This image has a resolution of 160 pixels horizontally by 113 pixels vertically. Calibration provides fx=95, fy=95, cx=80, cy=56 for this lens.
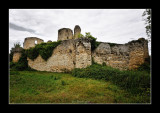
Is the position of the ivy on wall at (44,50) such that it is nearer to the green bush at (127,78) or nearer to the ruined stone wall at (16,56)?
the ruined stone wall at (16,56)

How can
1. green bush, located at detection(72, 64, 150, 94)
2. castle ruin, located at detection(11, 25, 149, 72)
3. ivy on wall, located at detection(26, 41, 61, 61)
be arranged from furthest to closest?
ivy on wall, located at detection(26, 41, 61, 61), castle ruin, located at detection(11, 25, 149, 72), green bush, located at detection(72, 64, 150, 94)

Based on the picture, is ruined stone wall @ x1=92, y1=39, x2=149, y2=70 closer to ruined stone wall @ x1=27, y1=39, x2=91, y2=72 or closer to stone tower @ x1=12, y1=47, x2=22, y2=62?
ruined stone wall @ x1=27, y1=39, x2=91, y2=72

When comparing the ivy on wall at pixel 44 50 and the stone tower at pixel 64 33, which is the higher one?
the stone tower at pixel 64 33

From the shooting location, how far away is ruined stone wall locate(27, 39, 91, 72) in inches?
373

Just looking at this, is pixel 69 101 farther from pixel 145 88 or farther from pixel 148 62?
pixel 148 62

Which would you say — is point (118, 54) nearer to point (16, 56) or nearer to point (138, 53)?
point (138, 53)

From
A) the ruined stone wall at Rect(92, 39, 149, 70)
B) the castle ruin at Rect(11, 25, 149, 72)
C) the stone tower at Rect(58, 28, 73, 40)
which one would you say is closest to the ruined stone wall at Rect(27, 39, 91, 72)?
the castle ruin at Rect(11, 25, 149, 72)

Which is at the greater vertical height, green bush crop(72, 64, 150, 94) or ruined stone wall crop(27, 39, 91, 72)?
ruined stone wall crop(27, 39, 91, 72)

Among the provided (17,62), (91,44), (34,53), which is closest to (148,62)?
(91,44)

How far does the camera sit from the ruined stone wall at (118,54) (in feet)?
33.3

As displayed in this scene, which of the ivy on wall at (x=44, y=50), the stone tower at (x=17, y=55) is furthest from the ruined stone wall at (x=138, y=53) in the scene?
the stone tower at (x=17, y=55)

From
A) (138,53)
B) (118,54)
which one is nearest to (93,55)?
(118,54)
